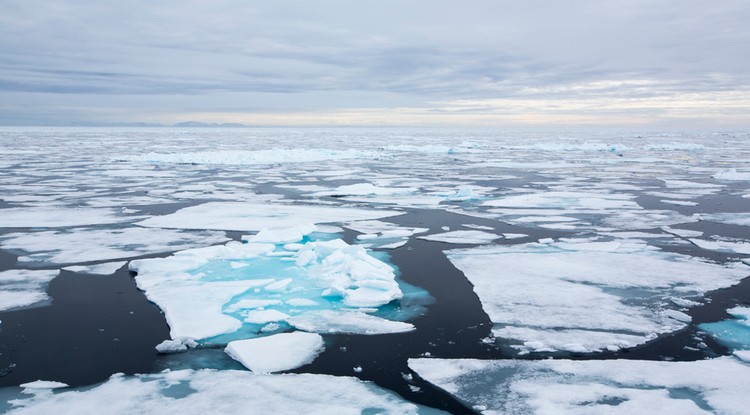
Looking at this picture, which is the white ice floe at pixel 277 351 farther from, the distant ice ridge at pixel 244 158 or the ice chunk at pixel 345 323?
the distant ice ridge at pixel 244 158

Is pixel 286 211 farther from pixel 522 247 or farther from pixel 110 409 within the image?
pixel 110 409

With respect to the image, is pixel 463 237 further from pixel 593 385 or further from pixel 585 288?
pixel 593 385

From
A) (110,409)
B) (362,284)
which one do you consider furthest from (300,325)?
(110,409)

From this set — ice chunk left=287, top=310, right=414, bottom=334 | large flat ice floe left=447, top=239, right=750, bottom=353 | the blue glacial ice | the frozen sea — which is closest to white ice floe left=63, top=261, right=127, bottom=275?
the frozen sea

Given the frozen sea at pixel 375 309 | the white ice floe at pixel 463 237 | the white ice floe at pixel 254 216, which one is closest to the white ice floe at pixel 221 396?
the frozen sea at pixel 375 309

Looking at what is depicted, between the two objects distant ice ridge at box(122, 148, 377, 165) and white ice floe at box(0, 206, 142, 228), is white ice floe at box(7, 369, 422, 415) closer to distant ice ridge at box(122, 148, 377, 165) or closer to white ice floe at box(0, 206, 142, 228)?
white ice floe at box(0, 206, 142, 228)
